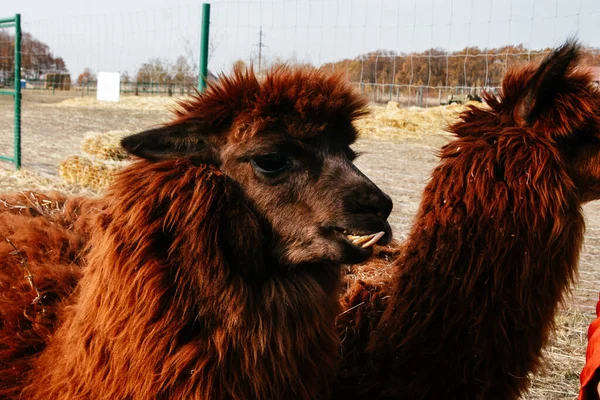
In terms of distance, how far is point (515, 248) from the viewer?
8.97 ft

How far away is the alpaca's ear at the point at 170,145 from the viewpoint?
230 centimetres

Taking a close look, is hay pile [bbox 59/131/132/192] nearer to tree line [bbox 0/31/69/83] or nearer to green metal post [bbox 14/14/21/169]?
green metal post [bbox 14/14/21/169]

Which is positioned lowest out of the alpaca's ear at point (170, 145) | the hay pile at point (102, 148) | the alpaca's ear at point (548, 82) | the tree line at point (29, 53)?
the hay pile at point (102, 148)

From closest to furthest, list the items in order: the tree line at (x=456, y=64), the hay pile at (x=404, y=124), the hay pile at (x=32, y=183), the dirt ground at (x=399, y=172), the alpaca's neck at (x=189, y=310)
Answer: the alpaca's neck at (x=189, y=310) → the dirt ground at (x=399, y=172) → the tree line at (x=456, y=64) → the hay pile at (x=32, y=183) → the hay pile at (x=404, y=124)

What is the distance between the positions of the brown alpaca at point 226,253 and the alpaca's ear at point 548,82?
3.23 ft

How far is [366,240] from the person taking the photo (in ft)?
7.75

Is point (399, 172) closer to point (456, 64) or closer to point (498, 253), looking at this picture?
point (456, 64)

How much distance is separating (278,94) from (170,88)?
36.8 metres

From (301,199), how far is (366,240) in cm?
32

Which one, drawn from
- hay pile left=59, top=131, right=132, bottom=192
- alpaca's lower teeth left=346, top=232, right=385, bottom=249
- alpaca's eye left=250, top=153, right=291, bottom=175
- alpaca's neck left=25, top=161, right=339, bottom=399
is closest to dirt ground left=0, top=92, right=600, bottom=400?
hay pile left=59, top=131, right=132, bottom=192

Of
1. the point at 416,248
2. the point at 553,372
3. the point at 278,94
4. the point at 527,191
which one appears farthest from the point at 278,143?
the point at 553,372

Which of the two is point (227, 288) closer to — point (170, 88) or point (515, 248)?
point (515, 248)

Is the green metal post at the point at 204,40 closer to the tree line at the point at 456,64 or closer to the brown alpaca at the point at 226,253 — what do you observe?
the tree line at the point at 456,64

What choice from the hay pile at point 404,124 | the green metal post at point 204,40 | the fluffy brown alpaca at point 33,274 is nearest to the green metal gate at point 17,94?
the green metal post at point 204,40
